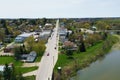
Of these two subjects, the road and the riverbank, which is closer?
the road

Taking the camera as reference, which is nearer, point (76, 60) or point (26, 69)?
point (26, 69)

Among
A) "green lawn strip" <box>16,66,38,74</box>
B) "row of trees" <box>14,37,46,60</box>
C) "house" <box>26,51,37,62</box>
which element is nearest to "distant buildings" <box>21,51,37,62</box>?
"house" <box>26,51,37,62</box>

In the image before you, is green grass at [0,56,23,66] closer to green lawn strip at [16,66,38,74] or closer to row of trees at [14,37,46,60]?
row of trees at [14,37,46,60]

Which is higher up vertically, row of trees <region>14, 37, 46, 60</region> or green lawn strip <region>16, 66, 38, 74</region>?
row of trees <region>14, 37, 46, 60</region>

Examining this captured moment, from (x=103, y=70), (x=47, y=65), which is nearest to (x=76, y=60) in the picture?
(x=103, y=70)

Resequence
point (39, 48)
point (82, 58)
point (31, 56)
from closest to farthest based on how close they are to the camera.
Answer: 1. point (31, 56)
2. point (82, 58)
3. point (39, 48)

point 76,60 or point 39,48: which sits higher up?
point 39,48

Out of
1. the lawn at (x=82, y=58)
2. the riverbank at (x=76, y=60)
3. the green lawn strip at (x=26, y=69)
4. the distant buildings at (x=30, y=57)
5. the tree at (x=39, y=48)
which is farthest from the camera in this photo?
the tree at (x=39, y=48)

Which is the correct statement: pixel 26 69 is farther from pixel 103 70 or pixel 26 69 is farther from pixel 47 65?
pixel 103 70

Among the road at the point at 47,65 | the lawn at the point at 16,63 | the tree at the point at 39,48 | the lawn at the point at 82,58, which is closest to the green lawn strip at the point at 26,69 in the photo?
the lawn at the point at 16,63

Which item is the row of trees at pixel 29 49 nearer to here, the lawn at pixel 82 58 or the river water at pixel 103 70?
the lawn at pixel 82 58
